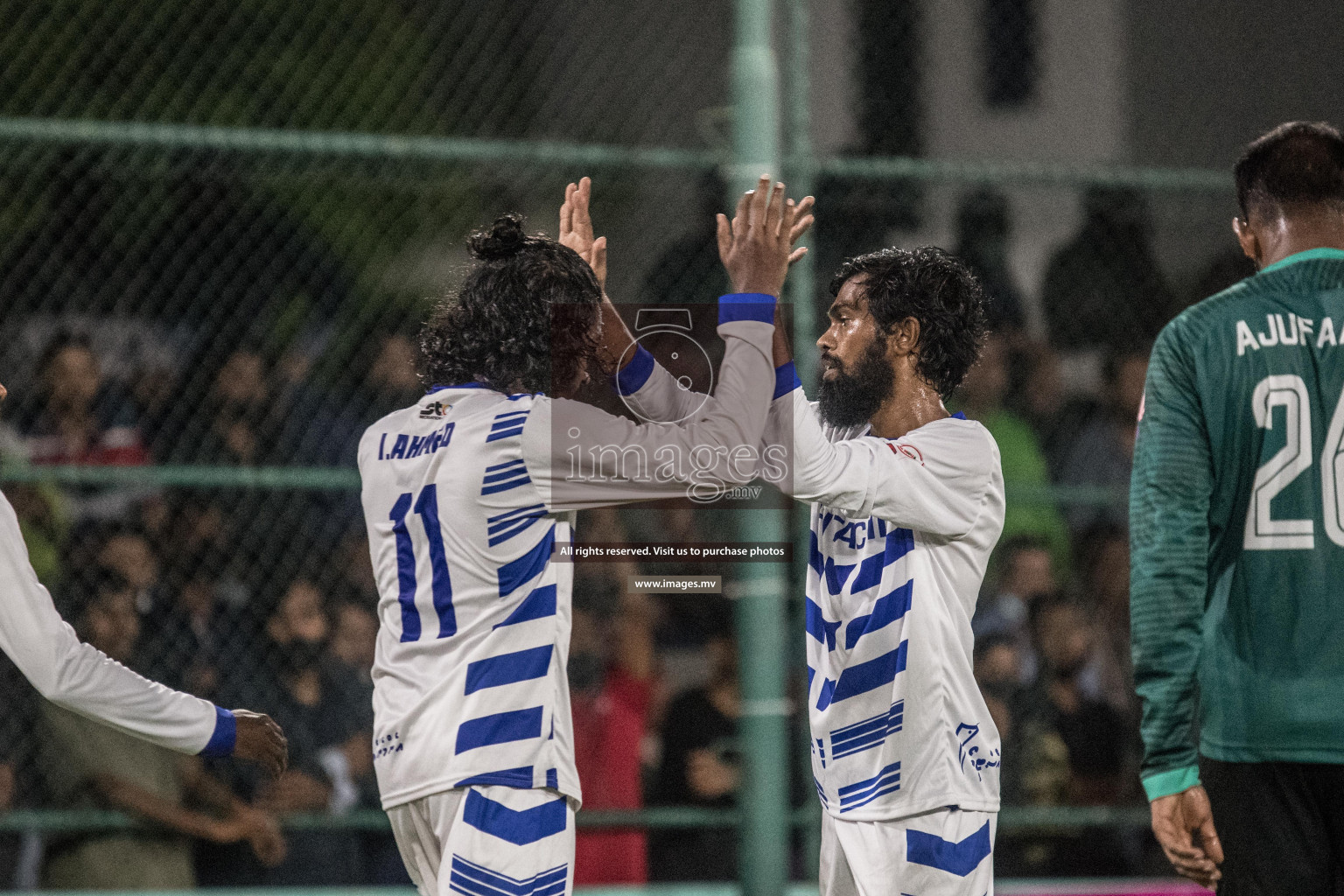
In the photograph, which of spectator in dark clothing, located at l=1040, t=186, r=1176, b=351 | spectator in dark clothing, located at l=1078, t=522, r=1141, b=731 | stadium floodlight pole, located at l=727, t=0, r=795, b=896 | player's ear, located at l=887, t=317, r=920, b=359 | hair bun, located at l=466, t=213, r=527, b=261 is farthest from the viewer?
spectator in dark clothing, located at l=1040, t=186, r=1176, b=351

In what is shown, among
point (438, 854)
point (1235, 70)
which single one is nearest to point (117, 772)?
point (438, 854)

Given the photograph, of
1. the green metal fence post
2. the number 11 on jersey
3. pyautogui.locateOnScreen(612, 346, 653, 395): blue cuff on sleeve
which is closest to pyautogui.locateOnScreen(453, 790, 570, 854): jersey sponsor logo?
the number 11 on jersey

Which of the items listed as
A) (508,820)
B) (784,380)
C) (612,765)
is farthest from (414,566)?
(612,765)

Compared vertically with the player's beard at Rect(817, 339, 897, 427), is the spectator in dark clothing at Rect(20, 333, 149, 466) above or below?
above

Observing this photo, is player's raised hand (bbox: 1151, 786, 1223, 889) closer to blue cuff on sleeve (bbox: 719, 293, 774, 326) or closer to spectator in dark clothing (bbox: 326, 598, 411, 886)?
blue cuff on sleeve (bbox: 719, 293, 774, 326)

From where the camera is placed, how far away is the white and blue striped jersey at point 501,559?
2820 millimetres

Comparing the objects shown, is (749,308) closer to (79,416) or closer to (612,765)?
(612,765)

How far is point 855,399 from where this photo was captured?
10.5ft

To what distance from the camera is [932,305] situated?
10.4ft

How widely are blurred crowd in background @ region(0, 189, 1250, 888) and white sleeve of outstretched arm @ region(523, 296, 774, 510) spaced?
1520mm

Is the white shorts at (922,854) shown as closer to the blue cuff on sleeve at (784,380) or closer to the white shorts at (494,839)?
the white shorts at (494,839)

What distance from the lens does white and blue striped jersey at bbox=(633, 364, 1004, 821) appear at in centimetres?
288

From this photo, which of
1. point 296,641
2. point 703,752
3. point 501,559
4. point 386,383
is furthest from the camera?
point 386,383

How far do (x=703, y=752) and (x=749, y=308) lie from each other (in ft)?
7.11
